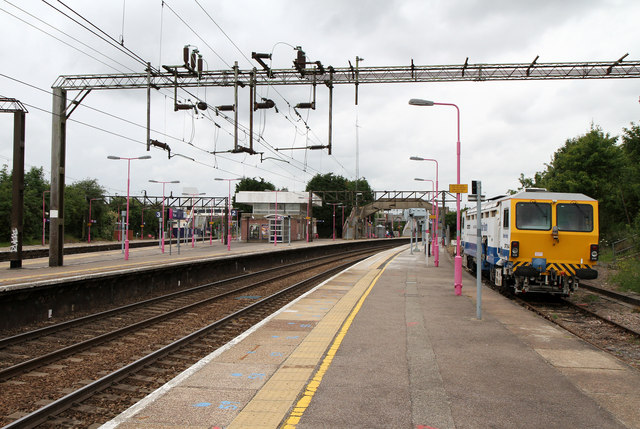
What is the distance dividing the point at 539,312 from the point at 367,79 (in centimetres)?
1097

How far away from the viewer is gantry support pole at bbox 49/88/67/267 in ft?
76.0

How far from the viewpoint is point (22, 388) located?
6.66 metres

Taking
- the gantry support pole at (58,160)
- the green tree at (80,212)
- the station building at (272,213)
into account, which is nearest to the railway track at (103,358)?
the gantry support pole at (58,160)

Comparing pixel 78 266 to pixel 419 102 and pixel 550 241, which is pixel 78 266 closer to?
pixel 419 102

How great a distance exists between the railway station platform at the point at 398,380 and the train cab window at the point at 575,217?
4.68 meters

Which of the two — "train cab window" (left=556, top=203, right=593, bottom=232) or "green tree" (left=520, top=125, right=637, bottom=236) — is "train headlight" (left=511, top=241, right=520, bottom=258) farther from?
"green tree" (left=520, top=125, right=637, bottom=236)

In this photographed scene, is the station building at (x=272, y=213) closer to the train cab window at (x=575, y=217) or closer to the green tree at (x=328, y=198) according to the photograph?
the green tree at (x=328, y=198)

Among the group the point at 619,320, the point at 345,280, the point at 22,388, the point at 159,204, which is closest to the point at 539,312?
the point at 619,320

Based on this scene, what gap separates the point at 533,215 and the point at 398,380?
1013 cm

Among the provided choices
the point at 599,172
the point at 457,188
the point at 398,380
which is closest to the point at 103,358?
Answer: the point at 398,380

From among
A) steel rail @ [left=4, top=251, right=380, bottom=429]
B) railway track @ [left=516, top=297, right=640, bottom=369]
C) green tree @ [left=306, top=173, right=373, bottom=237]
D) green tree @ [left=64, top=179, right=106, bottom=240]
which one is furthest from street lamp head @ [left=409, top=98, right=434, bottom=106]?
green tree @ [left=306, top=173, right=373, bottom=237]

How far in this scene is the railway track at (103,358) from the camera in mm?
5828

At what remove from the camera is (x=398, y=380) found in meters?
6.46

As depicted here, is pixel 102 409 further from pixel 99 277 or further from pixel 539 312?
pixel 539 312
